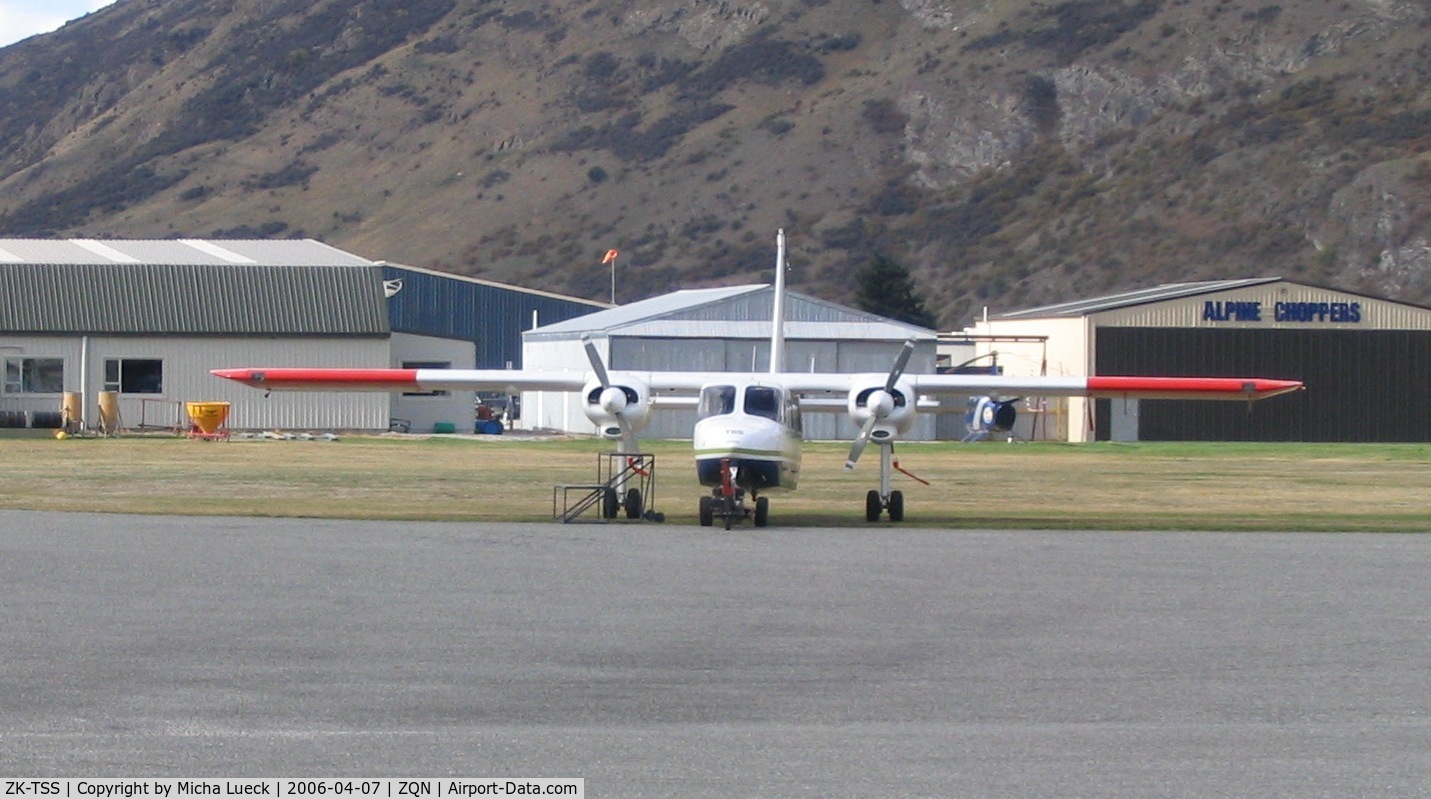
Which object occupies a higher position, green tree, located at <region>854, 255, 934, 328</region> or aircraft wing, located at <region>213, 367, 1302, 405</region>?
green tree, located at <region>854, 255, 934, 328</region>

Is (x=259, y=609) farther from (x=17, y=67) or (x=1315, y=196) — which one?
(x=17, y=67)

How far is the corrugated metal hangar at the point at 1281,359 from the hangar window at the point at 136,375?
2851cm

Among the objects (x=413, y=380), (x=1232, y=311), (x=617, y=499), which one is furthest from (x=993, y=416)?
(x=617, y=499)


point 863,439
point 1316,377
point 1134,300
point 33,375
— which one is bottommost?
point 863,439

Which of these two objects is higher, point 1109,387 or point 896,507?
point 1109,387

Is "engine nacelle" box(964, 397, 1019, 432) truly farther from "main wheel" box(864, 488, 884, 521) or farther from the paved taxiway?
the paved taxiway

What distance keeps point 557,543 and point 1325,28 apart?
3832 inches

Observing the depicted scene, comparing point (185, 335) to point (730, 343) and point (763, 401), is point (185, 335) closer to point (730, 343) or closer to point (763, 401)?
point (730, 343)

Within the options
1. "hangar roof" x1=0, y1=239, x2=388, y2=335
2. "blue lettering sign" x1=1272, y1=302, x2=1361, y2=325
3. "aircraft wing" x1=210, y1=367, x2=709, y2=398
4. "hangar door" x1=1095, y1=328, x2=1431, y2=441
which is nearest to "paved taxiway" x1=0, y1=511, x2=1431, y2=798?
"aircraft wing" x1=210, y1=367, x2=709, y2=398

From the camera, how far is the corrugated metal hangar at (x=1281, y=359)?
60281 mm

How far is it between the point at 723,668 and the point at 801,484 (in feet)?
83.1

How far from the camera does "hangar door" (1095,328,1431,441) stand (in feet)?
198

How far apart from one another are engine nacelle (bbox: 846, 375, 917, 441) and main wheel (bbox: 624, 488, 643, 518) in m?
3.60

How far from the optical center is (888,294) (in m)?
86.6
